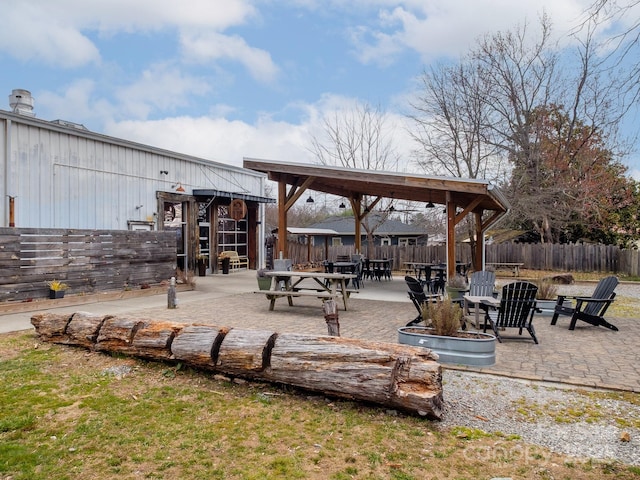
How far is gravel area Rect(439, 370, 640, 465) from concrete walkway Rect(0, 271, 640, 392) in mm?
403

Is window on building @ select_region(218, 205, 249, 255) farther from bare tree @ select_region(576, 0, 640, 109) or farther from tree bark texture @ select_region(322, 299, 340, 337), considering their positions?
bare tree @ select_region(576, 0, 640, 109)

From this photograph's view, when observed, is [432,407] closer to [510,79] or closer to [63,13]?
[63,13]

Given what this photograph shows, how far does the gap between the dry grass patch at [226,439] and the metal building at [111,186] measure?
721 cm

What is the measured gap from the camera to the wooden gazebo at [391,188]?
9695 millimetres

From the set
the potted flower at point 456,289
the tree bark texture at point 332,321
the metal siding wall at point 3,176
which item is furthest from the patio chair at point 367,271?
the tree bark texture at point 332,321

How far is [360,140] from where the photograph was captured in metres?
25.6

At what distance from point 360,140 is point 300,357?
22962mm

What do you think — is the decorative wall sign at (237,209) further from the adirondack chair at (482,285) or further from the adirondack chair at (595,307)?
the adirondack chair at (595,307)

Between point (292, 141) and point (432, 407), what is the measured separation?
25189 mm

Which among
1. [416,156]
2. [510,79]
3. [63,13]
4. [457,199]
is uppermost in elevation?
[510,79]

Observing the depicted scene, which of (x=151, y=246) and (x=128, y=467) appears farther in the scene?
(x=151, y=246)

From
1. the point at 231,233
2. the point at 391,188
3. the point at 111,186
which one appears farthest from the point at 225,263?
the point at 391,188

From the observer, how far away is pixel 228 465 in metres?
2.66

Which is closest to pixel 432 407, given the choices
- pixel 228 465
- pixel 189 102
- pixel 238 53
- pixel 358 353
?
pixel 358 353
